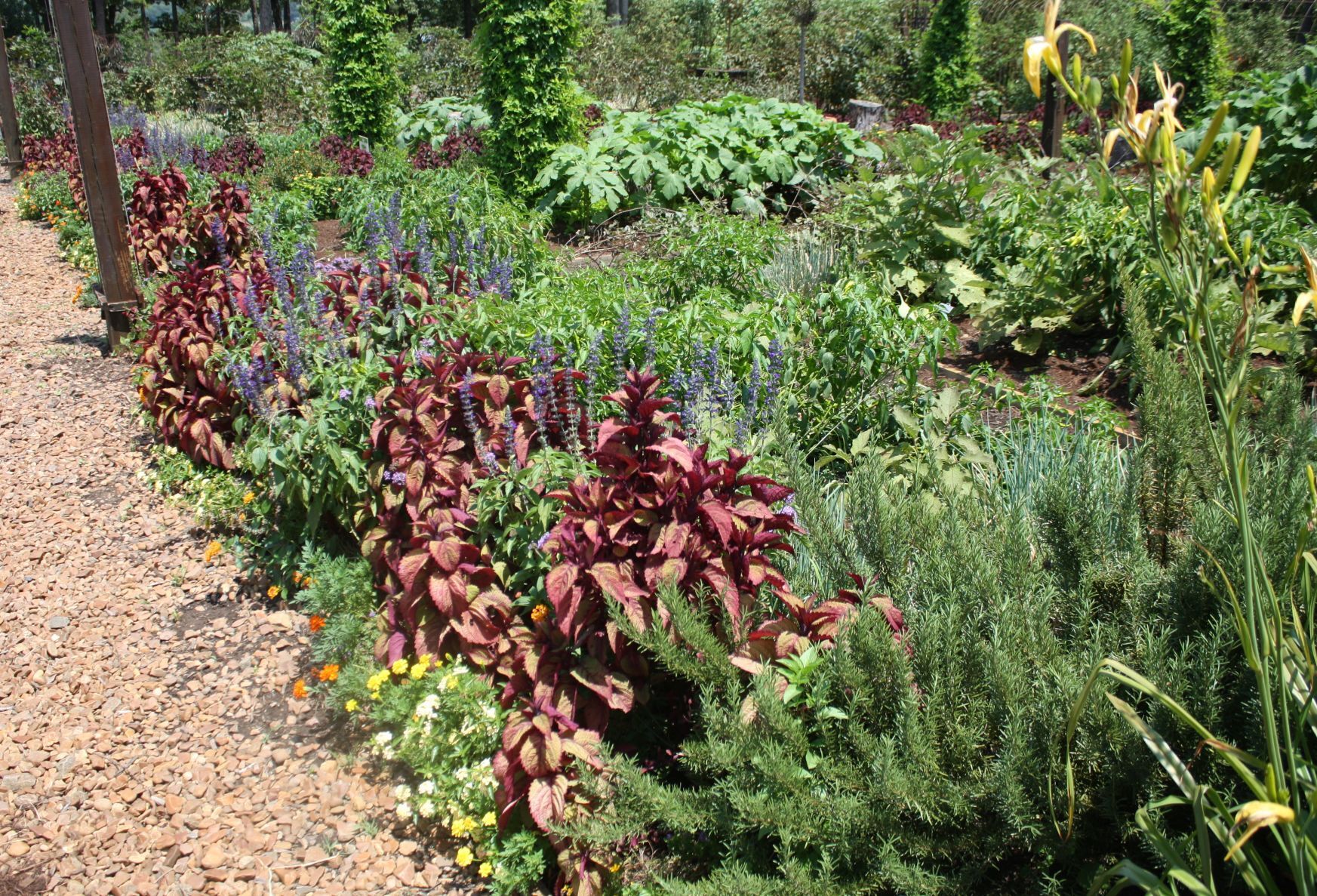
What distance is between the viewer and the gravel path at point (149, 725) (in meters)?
2.48

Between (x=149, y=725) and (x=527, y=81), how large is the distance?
678 cm

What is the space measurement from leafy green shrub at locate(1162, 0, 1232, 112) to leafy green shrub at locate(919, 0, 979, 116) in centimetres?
263

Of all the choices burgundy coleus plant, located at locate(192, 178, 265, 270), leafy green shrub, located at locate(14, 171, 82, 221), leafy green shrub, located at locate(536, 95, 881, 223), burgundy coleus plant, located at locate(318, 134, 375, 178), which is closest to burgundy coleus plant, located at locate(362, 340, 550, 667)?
burgundy coleus plant, located at locate(192, 178, 265, 270)

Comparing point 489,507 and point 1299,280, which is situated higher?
point 1299,280

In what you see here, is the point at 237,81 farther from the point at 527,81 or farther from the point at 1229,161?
the point at 1229,161

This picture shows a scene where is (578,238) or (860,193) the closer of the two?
(860,193)

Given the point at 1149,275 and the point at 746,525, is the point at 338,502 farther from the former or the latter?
the point at 1149,275

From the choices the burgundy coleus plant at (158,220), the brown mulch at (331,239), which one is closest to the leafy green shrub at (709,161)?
the brown mulch at (331,239)

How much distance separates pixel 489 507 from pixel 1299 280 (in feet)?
10.8

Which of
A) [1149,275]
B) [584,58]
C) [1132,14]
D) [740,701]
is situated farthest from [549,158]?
[1132,14]

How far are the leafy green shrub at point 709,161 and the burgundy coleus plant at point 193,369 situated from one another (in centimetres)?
334

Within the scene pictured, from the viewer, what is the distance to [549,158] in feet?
27.7

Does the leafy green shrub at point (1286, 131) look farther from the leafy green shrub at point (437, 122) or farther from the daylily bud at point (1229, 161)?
the leafy green shrub at point (437, 122)

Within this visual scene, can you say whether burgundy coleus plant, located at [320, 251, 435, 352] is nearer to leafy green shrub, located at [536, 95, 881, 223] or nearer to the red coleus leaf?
the red coleus leaf
